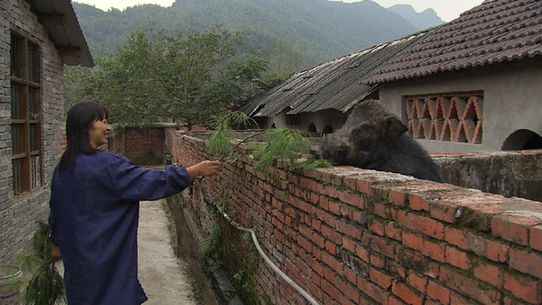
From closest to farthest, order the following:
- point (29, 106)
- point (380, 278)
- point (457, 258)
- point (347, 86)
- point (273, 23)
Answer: point (457, 258)
point (380, 278)
point (29, 106)
point (347, 86)
point (273, 23)

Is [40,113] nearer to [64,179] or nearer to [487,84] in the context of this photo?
[64,179]

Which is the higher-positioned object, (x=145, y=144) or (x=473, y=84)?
(x=473, y=84)

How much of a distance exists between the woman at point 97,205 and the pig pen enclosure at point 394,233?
1001mm

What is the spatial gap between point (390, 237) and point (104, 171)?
63.8 inches

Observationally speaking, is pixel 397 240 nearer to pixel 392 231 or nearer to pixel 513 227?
pixel 392 231

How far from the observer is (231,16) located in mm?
82062

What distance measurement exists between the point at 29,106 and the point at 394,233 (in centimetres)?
667

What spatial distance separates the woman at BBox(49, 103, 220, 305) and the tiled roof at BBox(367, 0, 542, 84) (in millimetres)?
4607

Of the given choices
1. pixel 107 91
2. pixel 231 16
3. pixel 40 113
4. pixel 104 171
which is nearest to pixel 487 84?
pixel 104 171

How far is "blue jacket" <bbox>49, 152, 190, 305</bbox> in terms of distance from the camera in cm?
269

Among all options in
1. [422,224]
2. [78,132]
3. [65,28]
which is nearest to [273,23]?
[65,28]

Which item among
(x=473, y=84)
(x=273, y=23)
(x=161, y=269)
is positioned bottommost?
(x=161, y=269)

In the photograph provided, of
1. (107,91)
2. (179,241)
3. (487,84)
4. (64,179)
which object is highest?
(107,91)

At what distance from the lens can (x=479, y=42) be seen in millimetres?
7035
